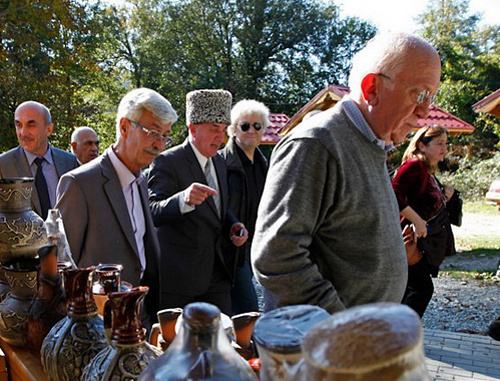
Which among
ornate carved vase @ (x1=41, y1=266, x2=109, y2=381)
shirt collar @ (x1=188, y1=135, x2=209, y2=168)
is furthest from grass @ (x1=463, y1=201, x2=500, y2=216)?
ornate carved vase @ (x1=41, y1=266, x2=109, y2=381)

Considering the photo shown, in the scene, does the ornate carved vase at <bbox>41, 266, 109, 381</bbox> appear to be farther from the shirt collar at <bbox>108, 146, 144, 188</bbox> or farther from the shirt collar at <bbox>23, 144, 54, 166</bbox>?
the shirt collar at <bbox>23, 144, 54, 166</bbox>

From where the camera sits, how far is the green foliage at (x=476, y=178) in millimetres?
19508

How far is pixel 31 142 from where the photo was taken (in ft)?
13.1

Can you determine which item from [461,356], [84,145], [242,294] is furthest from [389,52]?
[84,145]

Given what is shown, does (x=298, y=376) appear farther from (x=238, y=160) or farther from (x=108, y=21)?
(x=108, y=21)

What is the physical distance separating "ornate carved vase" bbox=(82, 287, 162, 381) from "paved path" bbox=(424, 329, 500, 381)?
12.1ft

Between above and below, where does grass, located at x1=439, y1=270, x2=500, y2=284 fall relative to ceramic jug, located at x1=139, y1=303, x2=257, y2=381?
below

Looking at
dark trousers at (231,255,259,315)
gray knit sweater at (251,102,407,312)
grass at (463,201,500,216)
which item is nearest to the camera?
gray knit sweater at (251,102,407,312)

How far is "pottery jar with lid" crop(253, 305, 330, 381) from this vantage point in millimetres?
517

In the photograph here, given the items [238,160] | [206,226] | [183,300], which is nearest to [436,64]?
[206,226]

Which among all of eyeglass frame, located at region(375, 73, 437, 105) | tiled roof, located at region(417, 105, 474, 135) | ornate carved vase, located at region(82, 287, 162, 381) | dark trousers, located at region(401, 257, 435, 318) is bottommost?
dark trousers, located at region(401, 257, 435, 318)

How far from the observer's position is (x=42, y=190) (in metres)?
3.83

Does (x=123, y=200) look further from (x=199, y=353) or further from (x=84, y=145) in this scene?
(x=84, y=145)

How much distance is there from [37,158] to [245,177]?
177cm
